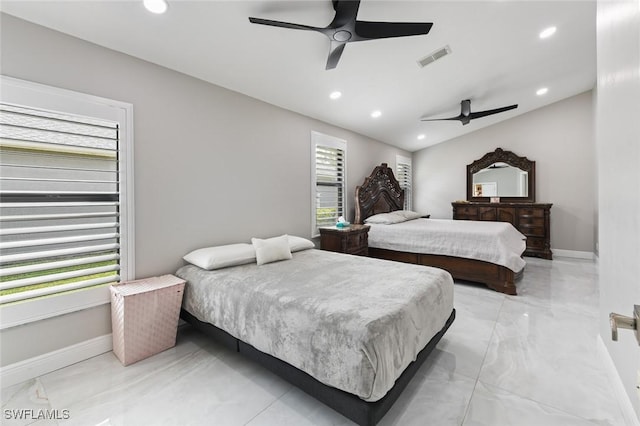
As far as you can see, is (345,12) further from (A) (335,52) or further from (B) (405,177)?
(B) (405,177)

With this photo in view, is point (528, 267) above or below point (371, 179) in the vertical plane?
below

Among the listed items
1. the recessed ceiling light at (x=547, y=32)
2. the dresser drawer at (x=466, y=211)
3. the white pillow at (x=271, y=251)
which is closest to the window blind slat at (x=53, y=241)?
the white pillow at (x=271, y=251)

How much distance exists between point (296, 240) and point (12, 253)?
7.68 ft

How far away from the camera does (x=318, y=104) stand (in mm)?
3797

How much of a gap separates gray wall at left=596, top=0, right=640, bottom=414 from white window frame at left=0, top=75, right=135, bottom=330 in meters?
3.18

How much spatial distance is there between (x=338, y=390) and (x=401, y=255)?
3191mm

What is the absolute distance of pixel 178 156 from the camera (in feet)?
8.80

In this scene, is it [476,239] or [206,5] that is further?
[476,239]

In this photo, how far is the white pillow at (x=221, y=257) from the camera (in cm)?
246

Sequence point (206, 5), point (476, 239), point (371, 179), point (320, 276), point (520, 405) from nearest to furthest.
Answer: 1. point (520, 405)
2. point (206, 5)
3. point (320, 276)
4. point (476, 239)
5. point (371, 179)

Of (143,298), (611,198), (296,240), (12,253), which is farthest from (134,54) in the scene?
(611,198)

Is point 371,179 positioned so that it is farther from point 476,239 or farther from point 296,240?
point 296,240

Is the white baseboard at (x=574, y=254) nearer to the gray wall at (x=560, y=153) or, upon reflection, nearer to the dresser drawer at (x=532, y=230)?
the gray wall at (x=560, y=153)

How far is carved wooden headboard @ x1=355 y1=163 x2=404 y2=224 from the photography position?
4883 mm
